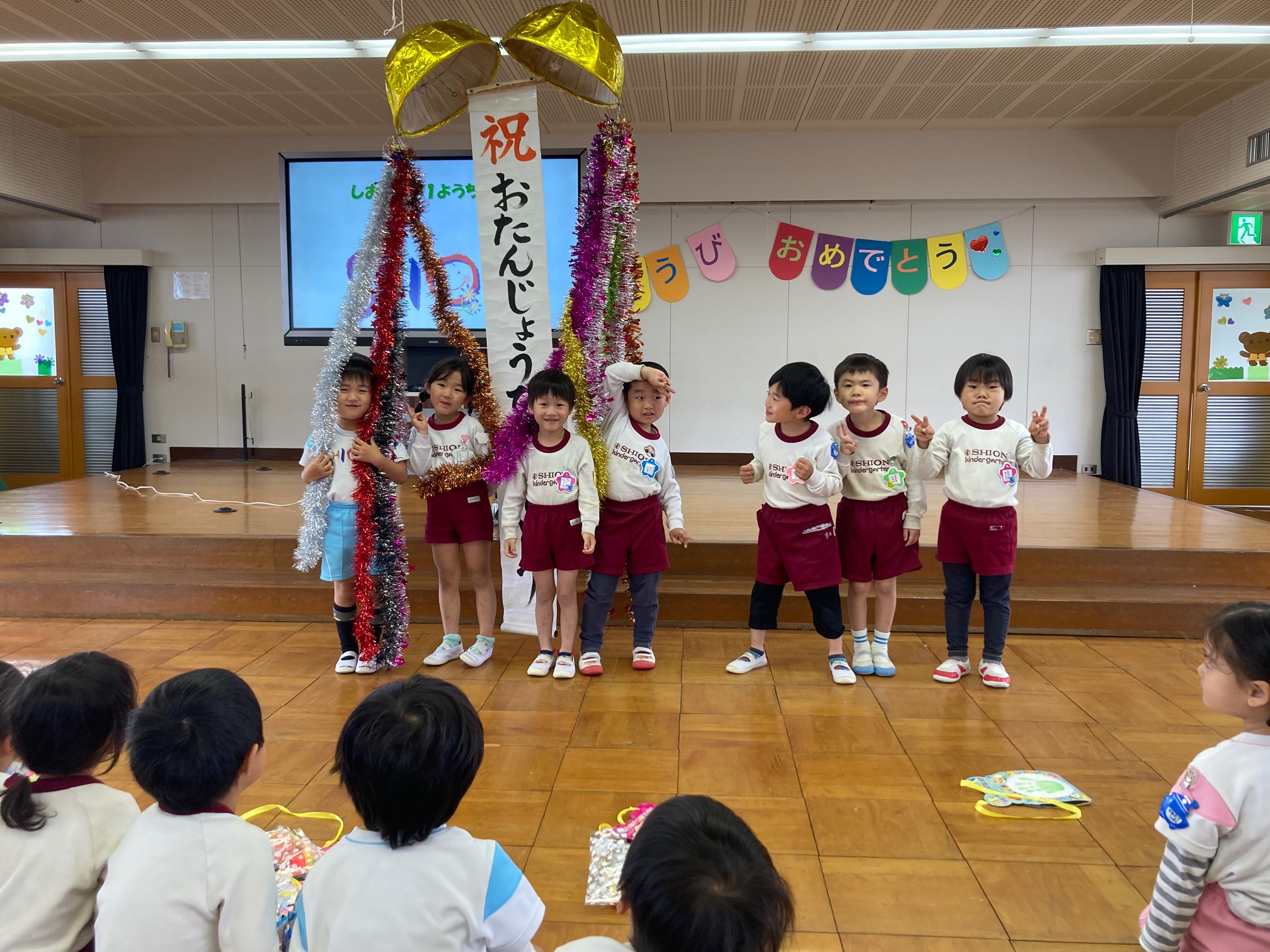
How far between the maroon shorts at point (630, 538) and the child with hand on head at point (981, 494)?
0.97 metres

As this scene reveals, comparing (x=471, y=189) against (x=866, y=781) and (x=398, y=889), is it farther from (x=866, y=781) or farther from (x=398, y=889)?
(x=398, y=889)

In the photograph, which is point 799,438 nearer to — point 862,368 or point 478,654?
point 862,368

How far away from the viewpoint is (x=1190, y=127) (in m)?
6.75

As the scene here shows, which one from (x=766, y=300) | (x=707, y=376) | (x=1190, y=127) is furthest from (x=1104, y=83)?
(x=707, y=376)

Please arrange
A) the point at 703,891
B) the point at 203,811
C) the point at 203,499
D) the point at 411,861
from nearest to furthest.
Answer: the point at 703,891
the point at 411,861
the point at 203,811
the point at 203,499

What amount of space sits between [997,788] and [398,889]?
1692 millimetres

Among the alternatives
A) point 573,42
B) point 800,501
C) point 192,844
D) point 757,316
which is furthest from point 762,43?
point 192,844

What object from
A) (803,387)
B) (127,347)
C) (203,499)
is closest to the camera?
(803,387)

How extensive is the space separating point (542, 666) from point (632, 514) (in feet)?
2.08

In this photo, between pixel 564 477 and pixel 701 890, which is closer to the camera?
pixel 701 890

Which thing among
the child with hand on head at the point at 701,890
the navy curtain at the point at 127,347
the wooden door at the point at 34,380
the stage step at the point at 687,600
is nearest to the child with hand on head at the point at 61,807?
the child with hand on head at the point at 701,890

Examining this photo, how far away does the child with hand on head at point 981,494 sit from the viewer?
2.94m

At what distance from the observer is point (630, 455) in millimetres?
3080

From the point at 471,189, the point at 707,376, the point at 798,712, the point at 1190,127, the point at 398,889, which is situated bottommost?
the point at 798,712
